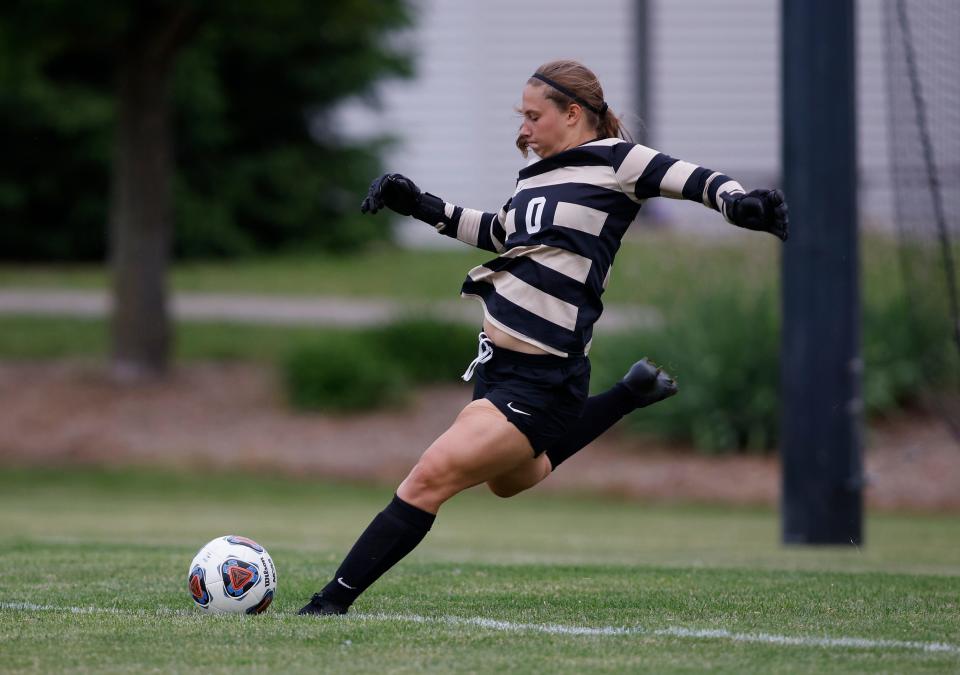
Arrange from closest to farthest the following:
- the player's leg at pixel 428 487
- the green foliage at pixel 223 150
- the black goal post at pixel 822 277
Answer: the player's leg at pixel 428 487 → the black goal post at pixel 822 277 → the green foliage at pixel 223 150

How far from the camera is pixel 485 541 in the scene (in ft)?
35.0

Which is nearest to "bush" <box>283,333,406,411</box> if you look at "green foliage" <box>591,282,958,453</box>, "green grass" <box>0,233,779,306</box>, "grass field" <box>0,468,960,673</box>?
"green foliage" <box>591,282,958,453</box>

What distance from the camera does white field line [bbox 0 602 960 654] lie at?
15.3ft

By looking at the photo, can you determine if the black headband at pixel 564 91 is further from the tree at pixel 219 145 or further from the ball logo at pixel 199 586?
the tree at pixel 219 145

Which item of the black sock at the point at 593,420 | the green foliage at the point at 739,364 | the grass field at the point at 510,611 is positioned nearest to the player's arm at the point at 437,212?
the black sock at the point at 593,420

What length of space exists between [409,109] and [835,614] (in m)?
23.5

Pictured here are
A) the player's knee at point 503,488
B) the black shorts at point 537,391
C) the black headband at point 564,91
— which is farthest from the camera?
the player's knee at point 503,488

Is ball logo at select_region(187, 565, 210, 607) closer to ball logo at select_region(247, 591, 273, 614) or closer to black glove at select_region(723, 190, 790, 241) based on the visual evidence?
ball logo at select_region(247, 591, 273, 614)

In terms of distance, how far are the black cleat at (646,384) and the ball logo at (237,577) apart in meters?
1.80

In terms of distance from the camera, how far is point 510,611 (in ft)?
17.7

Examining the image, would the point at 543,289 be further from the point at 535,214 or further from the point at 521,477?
the point at 521,477

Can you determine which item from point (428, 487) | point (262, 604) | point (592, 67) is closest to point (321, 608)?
point (262, 604)

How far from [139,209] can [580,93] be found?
470 inches

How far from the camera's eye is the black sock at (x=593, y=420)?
19.1ft
